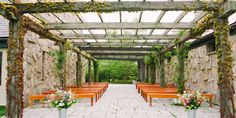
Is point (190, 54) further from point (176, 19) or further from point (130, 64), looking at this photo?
point (130, 64)

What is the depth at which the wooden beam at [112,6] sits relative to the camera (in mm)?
6926

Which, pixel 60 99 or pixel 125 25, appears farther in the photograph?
pixel 125 25

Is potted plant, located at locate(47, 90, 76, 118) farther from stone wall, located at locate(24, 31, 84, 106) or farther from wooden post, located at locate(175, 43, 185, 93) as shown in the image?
wooden post, located at locate(175, 43, 185, 93)

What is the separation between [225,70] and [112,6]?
9.96 ft

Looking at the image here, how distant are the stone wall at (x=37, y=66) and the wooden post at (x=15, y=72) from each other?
12.6ft

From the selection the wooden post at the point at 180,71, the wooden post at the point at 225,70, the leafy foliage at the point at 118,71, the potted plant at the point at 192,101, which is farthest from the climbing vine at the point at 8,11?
the leafy foliage at the point at 118,71

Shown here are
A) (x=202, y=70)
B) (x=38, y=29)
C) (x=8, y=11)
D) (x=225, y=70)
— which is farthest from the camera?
(x=202, y=70)

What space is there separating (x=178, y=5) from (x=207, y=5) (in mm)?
671

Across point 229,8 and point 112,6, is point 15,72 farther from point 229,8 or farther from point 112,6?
point 229,8

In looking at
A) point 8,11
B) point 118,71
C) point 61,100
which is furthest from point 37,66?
point 118,71

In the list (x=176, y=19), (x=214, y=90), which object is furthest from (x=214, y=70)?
(x=176, y=19)

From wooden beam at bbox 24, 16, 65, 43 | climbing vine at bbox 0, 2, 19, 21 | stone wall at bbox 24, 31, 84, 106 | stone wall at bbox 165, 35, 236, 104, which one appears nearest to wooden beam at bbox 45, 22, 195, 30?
wooden beam at bbox 24, 16, 65, 43

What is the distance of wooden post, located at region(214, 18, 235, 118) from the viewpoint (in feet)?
21.4

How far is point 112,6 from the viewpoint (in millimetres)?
7027
